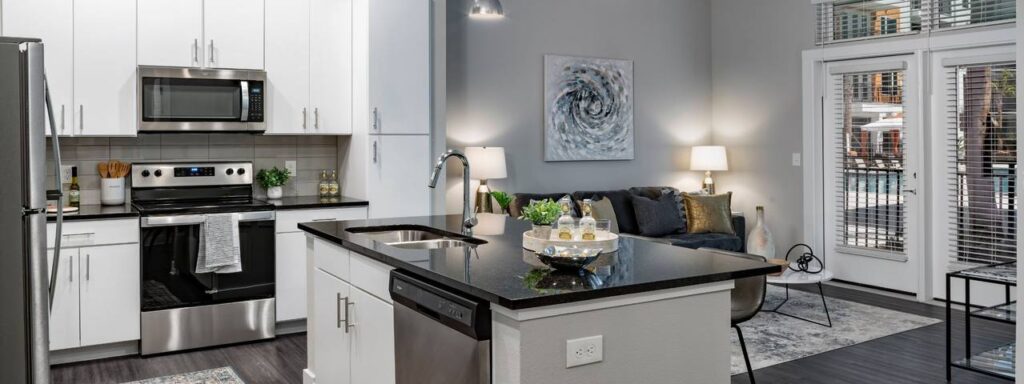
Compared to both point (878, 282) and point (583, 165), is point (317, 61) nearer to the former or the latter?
point (583, 165)

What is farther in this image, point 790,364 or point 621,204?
point 621,204

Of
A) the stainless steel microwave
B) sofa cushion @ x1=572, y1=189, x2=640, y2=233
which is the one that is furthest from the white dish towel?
sofa cushion @ x1=572, y1=189, x2=640, y2=233

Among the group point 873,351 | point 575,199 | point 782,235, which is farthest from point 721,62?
point 873,351

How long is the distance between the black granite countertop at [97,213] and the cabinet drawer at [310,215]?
0.79 meters

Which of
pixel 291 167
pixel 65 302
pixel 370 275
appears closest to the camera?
pixel 370 275

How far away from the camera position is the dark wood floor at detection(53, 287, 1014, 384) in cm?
405

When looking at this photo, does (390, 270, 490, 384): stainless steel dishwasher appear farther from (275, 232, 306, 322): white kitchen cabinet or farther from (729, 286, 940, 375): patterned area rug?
(275, 232, 306, 322): white kitchen cabinet

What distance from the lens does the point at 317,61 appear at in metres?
5.03

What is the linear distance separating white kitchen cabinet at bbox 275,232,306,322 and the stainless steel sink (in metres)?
1.48

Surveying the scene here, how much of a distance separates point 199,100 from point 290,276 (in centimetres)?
115

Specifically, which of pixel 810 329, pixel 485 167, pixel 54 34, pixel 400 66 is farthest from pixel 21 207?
pixel 810 329

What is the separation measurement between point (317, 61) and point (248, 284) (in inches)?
56.2

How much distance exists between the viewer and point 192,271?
4.48m

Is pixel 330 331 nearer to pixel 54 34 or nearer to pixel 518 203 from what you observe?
pixel 54 34
